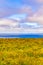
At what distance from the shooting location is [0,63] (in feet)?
54.1

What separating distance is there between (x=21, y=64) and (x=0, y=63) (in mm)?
1916

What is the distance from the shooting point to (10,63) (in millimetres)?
16547

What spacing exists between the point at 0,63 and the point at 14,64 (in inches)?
52.3

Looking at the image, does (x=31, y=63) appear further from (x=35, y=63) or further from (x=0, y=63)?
(x=0, y=63)

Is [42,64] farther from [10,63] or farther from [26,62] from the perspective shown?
[10,63]

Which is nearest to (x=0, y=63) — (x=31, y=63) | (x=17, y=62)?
(x=17, y=62)

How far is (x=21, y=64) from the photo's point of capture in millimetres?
16391

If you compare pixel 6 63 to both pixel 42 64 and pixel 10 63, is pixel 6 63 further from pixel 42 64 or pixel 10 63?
pixel 42 64

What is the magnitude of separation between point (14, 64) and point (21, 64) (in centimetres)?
67

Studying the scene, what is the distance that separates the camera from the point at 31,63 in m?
16.4

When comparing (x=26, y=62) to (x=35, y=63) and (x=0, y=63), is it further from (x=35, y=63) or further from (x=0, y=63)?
(x=0, y=63)

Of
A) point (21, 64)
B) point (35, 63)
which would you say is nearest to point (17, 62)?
point (21, 64)

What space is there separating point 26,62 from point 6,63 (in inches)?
72.7

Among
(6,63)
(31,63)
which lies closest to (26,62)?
(31,63)
